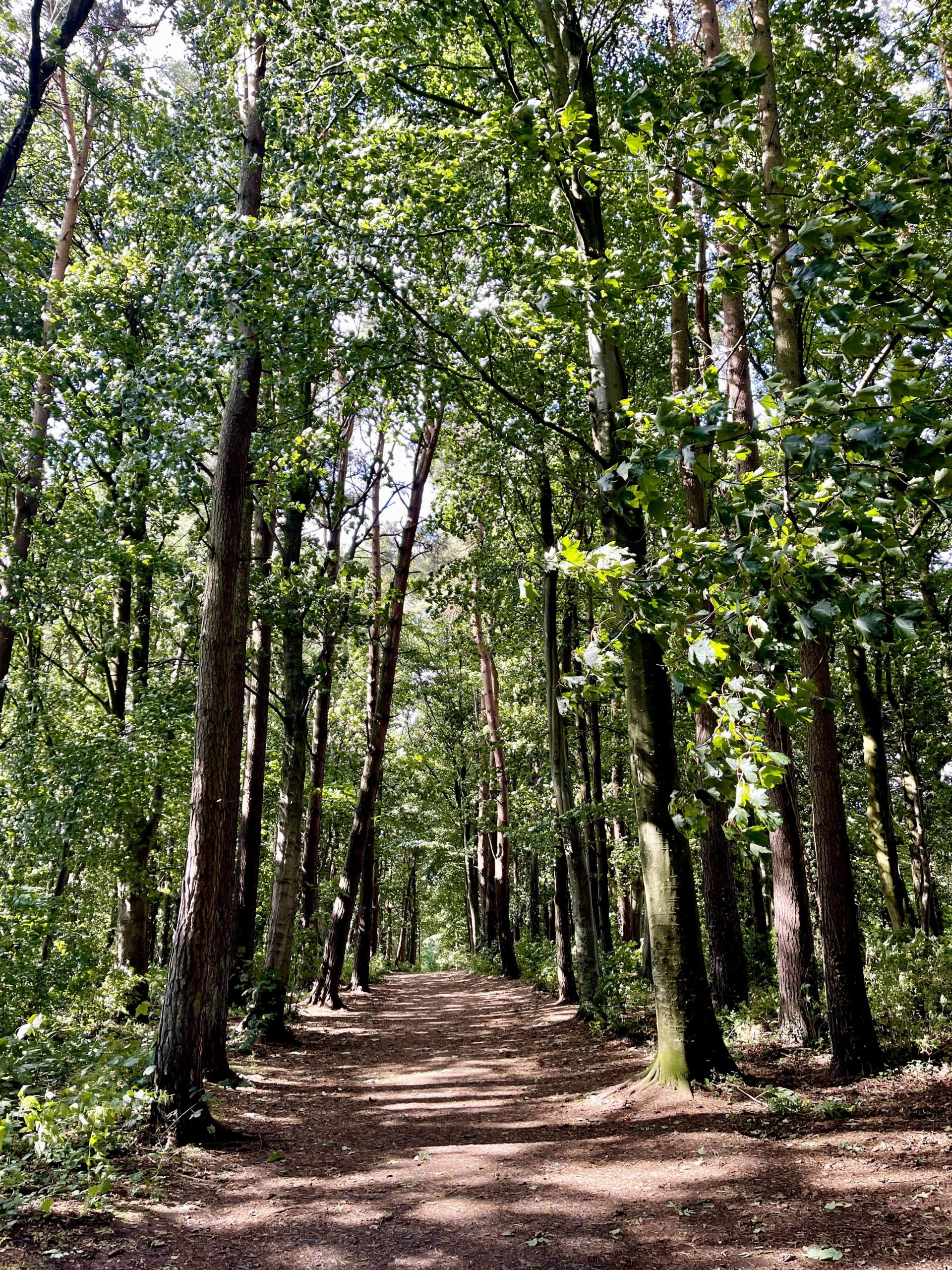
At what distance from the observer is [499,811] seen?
18031mm

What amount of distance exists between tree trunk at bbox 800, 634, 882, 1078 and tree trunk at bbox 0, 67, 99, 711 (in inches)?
427

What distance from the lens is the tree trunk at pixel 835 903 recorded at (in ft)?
21.3

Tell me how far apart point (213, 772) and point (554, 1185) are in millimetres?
4101

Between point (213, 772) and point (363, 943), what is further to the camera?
point (363, 943)

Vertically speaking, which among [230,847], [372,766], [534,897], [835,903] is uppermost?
[372,766]

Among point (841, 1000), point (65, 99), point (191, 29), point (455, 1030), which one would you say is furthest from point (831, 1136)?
point (65, 99)

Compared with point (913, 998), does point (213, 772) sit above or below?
above

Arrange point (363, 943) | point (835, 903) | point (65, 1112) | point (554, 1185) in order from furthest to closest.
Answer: point (363, 943) → point (835, 903) → point (554, 1185) → point (65, 1112)

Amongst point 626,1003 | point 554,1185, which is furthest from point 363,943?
point 554,1185

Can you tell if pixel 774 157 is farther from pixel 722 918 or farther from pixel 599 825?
pixel 599 825

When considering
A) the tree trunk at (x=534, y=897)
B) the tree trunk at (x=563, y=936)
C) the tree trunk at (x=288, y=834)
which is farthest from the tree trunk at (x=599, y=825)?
the tree trunk at (x=534, y=897)

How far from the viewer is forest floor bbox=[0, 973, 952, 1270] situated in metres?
3.93

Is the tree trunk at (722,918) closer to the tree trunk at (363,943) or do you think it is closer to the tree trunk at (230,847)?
the tree trunk at (230,847)

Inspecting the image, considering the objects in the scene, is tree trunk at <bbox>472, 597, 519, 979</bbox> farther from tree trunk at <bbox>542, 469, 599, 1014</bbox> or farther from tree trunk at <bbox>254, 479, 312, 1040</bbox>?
tree trunk at <bbox>254, 479, 312, 1040</bbox>
